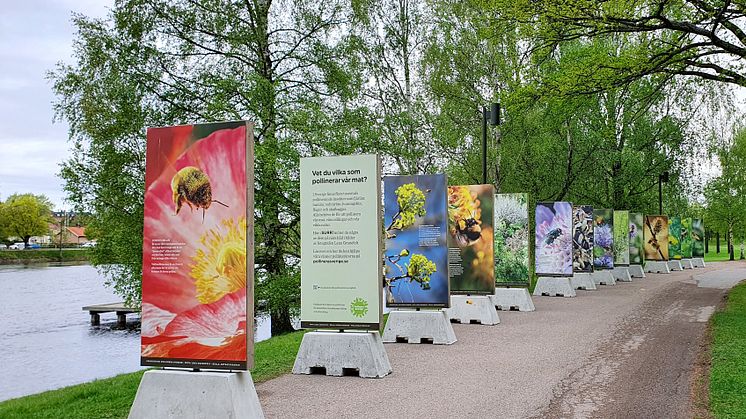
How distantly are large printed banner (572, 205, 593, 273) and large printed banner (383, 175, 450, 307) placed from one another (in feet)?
42.4

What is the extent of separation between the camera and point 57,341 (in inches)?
1006

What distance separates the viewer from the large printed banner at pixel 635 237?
110 feet

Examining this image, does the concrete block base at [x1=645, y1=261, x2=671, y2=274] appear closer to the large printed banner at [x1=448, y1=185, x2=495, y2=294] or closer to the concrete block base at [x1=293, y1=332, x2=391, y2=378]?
the large printed banner at [x1=448, y1=185, x2=495, y2=294]

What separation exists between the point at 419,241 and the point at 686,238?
3256cm

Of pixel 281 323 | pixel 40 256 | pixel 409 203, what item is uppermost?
pixel 409 203

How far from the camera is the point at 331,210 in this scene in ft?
32.7

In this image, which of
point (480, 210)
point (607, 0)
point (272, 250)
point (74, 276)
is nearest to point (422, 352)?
point (480, 210)

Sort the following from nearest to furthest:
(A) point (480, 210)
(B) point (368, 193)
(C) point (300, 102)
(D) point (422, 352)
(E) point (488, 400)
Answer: (E) point (488, 400) → (B) point (368, 193) → (D) point (422, 352) → (A) point (480, 210) → (C) point (300, 102)

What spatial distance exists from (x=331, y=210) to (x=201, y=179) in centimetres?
331

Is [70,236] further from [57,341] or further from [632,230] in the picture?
[632,230]

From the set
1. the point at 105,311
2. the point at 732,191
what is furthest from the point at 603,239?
the point at 732,191

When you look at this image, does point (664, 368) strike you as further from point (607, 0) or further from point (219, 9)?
point (219, 9)

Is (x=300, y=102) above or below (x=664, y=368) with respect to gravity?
above

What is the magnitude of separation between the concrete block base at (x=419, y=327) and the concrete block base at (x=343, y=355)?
9.26 ft
